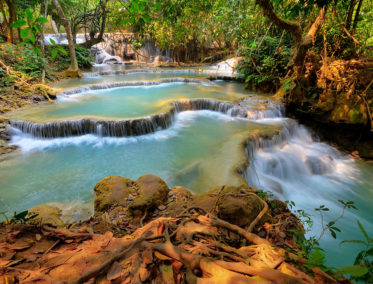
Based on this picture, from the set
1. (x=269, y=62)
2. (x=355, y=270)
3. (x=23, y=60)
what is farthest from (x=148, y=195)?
(x=23, y=60)

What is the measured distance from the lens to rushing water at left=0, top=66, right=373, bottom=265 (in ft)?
14.9

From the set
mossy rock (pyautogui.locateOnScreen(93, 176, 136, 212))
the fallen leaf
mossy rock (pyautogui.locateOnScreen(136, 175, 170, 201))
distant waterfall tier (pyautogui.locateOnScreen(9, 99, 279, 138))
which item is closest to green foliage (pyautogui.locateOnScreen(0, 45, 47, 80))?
distant waterfall tier (pyautogui.locateOnScreen(9, 99, 279, 138))

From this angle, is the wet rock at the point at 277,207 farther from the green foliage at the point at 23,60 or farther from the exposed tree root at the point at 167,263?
the green foliage at the point at 23,60

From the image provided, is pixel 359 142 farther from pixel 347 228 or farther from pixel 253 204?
pixel 253 204

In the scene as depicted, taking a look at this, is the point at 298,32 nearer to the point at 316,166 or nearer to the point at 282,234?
the point at 316,166

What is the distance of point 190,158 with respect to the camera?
221 inches

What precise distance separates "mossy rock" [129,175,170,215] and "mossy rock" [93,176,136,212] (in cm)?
24

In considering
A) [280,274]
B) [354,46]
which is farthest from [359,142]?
[280,274]

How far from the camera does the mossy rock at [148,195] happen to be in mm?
2852

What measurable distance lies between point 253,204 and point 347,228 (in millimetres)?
3533

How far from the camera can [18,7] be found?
13.0m

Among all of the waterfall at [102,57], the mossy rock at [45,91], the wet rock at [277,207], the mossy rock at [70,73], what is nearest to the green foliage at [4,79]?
the mossy rock at [45,91]

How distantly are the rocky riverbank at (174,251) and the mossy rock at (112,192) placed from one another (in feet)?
1.86

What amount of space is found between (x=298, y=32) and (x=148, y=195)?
25.5 ft
